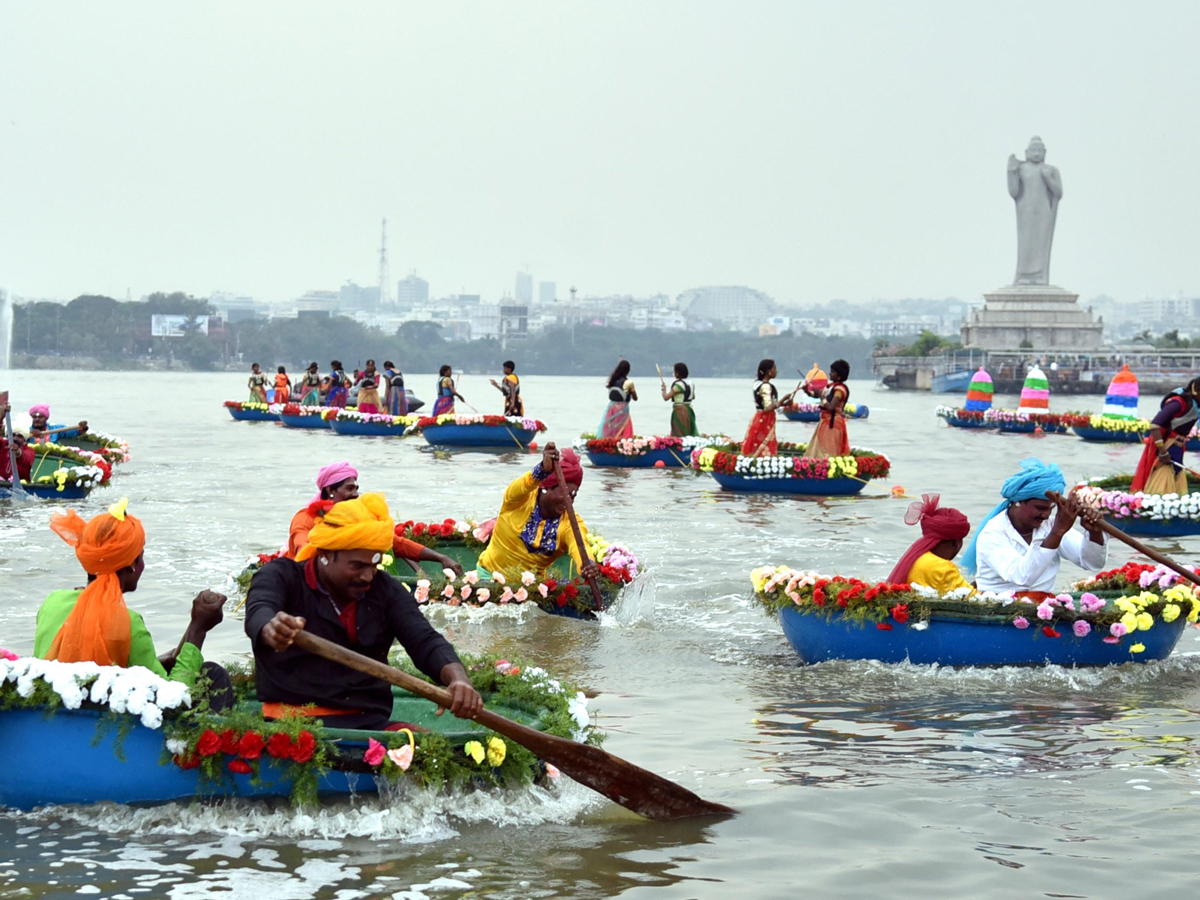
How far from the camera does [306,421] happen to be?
42031mm

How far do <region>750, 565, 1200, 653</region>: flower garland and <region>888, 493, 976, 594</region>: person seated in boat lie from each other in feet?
0.47

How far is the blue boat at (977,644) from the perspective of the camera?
950cm

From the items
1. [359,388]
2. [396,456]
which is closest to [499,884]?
[396,456]

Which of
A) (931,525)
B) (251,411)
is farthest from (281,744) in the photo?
(251,411)

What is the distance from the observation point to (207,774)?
6.47m

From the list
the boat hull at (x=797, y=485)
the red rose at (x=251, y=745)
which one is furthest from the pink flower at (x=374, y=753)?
the boat hull at (x=797, y=485)

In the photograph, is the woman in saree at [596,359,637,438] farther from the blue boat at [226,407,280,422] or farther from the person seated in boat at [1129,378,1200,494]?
the blue boat at [226,407,280,422]

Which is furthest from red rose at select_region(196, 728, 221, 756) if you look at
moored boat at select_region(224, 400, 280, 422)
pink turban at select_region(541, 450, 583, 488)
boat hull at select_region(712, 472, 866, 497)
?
moored boat at select_region(224, 400, 280, 422)

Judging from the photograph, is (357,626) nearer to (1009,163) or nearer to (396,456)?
(396,456)

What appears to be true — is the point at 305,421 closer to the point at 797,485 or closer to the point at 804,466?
the point at 797,485

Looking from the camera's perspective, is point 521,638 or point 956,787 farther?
point 521,638

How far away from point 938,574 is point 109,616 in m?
5.24

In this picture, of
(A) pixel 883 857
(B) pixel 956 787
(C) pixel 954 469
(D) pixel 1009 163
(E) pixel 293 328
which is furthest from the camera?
(E) pixel 293 328

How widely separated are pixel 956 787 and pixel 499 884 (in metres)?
2.55
